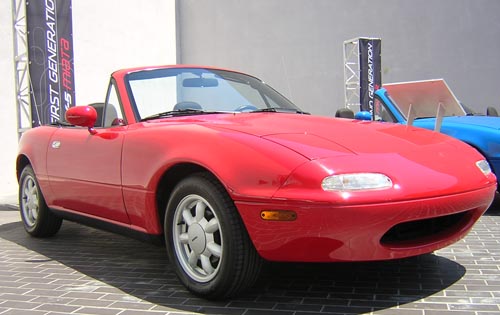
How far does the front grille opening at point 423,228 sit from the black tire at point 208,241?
705 millimetres

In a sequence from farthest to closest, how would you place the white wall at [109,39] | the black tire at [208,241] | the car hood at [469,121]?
the white wall at [109,39], the car hood at [469,121], the black tire at [208,241]

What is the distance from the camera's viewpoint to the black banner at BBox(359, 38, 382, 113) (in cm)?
1169

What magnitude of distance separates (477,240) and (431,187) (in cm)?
197

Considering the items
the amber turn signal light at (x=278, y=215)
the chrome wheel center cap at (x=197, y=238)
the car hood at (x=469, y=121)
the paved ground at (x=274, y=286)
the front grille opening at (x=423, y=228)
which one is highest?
the car hood at (x=469, y=121)

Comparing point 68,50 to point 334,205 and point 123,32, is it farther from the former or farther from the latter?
point 334,205

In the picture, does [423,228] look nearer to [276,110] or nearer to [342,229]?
[342,229]

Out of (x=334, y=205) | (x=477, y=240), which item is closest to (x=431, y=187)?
(x=334, y=205)

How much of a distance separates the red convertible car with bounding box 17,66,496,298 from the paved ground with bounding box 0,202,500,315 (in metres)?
0.26

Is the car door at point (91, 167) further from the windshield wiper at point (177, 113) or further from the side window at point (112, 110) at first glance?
the windshield wiper at point (177, 113)

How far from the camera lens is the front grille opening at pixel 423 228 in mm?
2681

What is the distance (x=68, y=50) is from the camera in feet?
24.7

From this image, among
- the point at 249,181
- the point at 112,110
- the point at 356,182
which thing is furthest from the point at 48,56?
the point at 356,182

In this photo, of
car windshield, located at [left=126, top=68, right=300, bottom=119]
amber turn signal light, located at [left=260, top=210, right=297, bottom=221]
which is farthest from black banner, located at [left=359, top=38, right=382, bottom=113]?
amber turn signal light, located at [left=260, top=210, right=297, bottom=221]

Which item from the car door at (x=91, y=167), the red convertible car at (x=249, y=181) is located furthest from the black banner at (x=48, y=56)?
the red convertible car at (x=249, y=181)
